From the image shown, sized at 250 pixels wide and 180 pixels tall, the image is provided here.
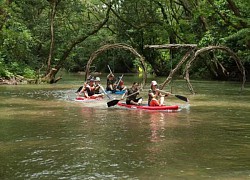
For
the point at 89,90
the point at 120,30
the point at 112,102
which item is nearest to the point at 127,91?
the point at 112,102

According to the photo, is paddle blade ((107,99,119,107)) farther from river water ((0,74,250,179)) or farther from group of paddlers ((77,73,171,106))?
river water ((0,74,250,179))

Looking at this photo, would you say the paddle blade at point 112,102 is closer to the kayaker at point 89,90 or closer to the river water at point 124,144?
the river water at point 124,144

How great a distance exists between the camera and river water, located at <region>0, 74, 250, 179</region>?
23.3 feet

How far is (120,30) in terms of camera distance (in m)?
45.7

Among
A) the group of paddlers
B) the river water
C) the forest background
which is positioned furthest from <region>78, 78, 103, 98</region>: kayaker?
the forest background

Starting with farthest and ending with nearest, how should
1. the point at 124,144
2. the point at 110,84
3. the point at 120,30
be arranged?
the point at 120,30 < the point at 110,84 < the point at 124,144

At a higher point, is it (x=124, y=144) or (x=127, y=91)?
(x=127, y=91)

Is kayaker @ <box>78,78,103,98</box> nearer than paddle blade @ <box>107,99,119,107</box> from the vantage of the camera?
No

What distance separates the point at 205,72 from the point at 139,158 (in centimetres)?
3530

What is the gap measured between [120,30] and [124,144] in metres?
37.2

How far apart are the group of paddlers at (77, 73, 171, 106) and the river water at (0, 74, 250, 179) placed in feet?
3.21

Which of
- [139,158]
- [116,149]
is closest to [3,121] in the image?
[116,149]

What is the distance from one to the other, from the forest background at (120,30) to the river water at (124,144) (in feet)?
37.9

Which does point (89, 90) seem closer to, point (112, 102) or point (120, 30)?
point (112, 102)
